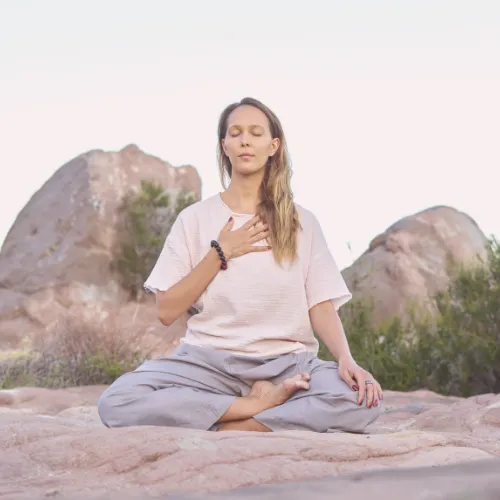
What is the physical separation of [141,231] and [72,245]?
4.34ft

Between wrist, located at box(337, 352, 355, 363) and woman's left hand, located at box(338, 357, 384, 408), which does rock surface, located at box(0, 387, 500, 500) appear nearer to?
woman's left hand, located at box(338, 357, 384, 408)

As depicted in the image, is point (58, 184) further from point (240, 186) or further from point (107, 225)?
point (240, 186)

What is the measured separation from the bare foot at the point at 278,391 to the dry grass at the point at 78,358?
4.80 meters

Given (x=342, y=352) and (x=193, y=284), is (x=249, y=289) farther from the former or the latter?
(x=342, y=352)

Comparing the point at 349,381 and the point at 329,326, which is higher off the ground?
the point at 329,326

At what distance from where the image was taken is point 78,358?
26.5 ft

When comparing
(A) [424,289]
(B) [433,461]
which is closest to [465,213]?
(A) [424,289]

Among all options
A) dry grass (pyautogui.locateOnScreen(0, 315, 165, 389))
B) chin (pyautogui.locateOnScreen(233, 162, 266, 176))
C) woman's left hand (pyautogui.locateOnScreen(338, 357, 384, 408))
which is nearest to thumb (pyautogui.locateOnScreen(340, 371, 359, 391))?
woman's left hand (pyautogui.locateOnScreen(338, 357, 384, 408))

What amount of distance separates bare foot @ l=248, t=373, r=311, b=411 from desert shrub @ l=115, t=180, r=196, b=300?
11.3m

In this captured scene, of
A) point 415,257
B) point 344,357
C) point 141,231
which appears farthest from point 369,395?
point 141,231

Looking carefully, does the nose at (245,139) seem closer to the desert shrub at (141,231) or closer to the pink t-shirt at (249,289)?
the pink t-shirt at (249,289)

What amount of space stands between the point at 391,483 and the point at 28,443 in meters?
2.21

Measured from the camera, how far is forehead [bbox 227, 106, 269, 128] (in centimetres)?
360

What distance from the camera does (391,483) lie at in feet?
2.32
